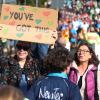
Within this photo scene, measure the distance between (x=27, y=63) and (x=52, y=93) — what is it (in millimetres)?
1436

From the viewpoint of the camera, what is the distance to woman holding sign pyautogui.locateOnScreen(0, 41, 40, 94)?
18.4 ft

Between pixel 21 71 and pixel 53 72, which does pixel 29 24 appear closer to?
pixel 21 71

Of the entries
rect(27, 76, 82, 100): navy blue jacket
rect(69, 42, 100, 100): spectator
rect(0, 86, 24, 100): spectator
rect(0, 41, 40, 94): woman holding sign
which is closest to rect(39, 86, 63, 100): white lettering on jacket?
rect(27, 76, 82, 100): navy blue jacket

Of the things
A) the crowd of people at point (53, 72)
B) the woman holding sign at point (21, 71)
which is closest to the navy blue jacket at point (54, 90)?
the crowd of people at point (53, 72)

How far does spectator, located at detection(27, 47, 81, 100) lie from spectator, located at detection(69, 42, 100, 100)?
2.76 ft

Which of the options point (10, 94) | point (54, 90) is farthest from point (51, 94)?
point (10, 94)

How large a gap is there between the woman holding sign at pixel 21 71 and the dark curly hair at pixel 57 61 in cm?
112

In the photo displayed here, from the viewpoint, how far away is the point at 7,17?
6535 mm

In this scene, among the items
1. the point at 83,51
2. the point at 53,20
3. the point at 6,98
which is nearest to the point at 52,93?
the point at 83,51

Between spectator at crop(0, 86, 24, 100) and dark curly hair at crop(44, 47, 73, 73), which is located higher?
spectator at crop(0, 86, 24, 100)

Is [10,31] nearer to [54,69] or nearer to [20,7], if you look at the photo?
[20,7]

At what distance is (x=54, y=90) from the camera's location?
14.3ft

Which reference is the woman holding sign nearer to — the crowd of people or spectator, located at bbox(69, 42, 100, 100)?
the crowd of people

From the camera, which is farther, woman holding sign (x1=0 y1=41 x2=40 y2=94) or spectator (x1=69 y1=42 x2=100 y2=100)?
woman holding sign (x1=0 y1=41 x2=40 y2=94)
